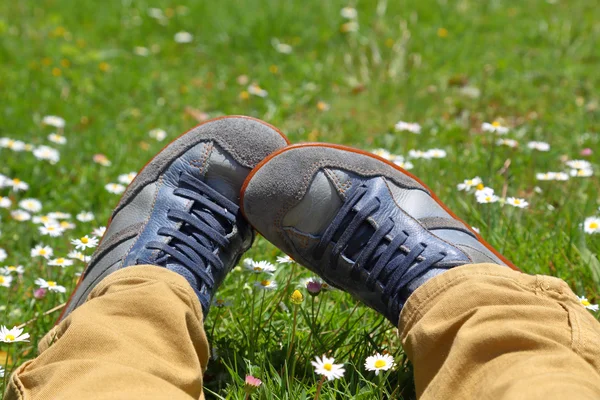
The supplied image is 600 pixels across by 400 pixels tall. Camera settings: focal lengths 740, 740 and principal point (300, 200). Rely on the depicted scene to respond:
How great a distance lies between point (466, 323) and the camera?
150 centimetres

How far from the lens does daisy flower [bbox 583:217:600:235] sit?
7.16ft

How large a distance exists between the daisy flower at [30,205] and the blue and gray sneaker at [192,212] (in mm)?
944

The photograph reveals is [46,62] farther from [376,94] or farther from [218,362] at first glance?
[218,362]

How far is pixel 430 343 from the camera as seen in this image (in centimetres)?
154

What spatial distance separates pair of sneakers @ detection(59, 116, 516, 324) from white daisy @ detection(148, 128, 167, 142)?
1430 mm

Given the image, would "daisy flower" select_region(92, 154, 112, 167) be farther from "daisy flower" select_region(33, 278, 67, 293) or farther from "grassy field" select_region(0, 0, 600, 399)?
"daisy flower" select_region(33, 278, 67, 293)

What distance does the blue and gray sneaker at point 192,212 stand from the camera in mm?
1870

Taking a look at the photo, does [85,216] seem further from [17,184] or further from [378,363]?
[378,363]

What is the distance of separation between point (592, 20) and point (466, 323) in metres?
3.76

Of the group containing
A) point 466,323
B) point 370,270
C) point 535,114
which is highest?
point 466,323

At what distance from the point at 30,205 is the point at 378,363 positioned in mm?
1831

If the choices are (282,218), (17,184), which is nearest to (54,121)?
(17,184)

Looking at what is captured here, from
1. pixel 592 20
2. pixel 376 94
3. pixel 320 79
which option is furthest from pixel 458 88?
pixel 592 20

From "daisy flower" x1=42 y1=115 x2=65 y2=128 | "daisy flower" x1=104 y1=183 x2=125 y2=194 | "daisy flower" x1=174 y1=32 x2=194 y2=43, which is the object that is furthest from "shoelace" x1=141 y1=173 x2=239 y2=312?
"daisy flower" x1=174 y1=32 x2=194 y2=43
